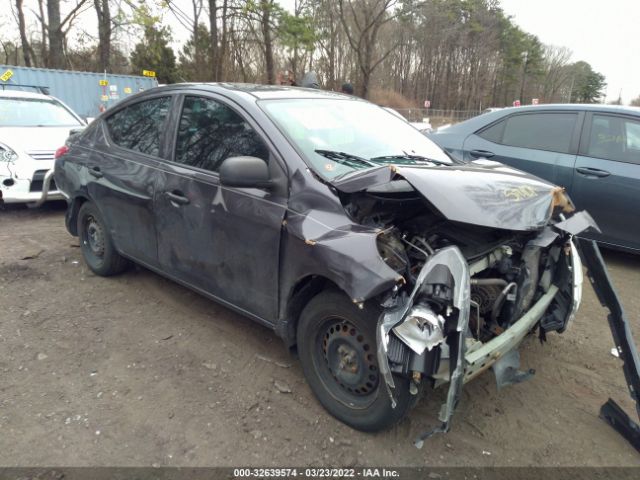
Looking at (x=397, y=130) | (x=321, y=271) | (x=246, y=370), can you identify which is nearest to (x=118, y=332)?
(x=246, y=370)

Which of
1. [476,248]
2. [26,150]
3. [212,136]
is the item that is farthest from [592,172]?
[26,150]

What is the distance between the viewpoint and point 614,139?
16.1ft

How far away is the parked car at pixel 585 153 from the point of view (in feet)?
15.5

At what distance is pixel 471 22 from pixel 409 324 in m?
48.0

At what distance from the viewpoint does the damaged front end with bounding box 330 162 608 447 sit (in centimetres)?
209

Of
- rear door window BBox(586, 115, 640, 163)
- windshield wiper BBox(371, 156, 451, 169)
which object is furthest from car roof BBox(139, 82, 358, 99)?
rear door window BBox(586, 115, 640, 163)

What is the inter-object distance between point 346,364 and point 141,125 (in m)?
2.61

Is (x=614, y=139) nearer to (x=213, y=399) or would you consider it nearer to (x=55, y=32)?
(x=213, y=399)

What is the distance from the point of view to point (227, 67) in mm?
18906

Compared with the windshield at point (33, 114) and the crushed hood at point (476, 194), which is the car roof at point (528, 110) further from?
the windshield at point (33, 114)

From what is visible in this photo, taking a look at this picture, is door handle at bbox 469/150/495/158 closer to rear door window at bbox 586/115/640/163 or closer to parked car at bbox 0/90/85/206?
rear door window at bbox 586/115/640/163

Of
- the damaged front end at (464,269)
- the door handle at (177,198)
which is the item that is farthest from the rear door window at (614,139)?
the door handle at (177,198)

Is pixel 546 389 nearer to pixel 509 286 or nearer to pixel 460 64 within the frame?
pixel 509 286

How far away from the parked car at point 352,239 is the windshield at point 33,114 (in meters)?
4.75
